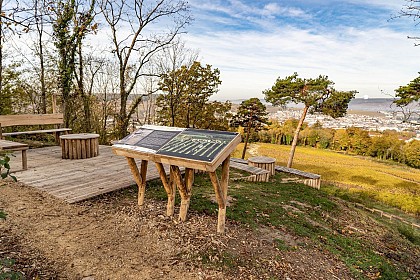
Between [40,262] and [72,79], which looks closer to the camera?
[40,262]

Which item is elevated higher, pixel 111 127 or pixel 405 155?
pixel 111 127

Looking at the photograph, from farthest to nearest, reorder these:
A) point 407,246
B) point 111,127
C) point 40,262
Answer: point 111,127 → point 407,246 → point 40,262

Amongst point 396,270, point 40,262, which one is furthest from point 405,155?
point 40,262

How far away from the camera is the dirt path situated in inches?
106

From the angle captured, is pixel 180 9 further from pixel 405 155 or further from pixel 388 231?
pixel 405 155

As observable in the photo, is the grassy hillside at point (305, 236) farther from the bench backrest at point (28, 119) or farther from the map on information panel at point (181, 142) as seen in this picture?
the bench backrest at point (28, 119)

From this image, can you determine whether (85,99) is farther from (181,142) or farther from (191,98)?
(181,142)

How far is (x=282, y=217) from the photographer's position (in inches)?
176

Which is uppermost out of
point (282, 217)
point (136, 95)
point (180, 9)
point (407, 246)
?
point (180, 9)

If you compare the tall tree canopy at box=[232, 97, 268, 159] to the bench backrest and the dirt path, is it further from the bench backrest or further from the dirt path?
the dirt path

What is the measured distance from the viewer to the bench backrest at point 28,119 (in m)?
7.54

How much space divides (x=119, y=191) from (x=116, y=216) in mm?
985

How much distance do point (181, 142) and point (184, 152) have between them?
0.30 meters

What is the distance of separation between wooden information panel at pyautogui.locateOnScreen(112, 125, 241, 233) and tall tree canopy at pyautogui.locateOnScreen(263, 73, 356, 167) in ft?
48.0
